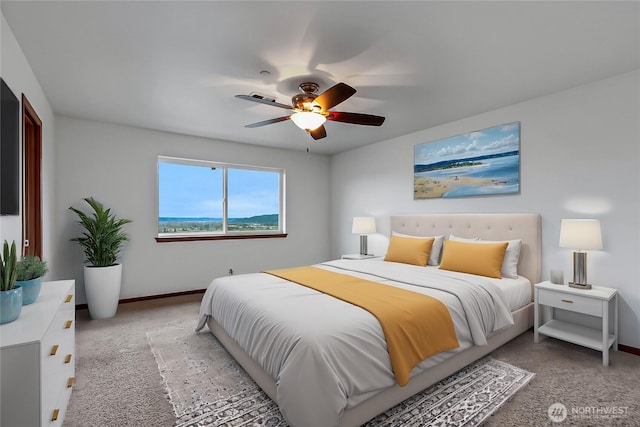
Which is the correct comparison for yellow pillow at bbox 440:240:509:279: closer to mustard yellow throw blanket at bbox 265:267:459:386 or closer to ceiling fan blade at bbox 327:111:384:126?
mustard yellow throw blanket at bbox 265:267:459:386

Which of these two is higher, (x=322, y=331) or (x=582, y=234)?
(x=582, y=234)

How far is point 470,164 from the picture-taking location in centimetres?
380

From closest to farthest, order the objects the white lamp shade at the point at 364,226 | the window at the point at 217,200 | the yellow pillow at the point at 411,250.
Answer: the yellow pillow at the point at 411,250 → the window at the point at 217,200 → the white lamp shade at the point at 364,226

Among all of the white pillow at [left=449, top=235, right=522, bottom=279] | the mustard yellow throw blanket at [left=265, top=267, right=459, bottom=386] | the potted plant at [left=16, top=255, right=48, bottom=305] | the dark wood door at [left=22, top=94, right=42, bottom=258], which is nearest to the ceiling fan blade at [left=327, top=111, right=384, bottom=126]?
the mustard yellow throw blanket at [left=265, top=267, right=459, bottom=386]

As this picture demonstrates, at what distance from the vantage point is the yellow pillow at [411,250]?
3.77m

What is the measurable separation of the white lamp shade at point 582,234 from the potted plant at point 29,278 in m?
3.87

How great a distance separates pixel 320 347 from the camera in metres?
1.64

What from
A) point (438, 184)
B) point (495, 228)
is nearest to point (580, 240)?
point (495, 228)

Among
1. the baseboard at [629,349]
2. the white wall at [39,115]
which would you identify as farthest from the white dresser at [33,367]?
the baseboard at [629,349]

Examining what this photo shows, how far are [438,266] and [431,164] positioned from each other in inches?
56.1

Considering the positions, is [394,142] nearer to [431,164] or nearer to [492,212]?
[431,164]

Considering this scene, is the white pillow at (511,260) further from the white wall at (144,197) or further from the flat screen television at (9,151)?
the flat screen television at (9,151)

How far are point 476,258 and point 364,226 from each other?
1944 mm

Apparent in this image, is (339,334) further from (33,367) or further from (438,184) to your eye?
(438,184)
